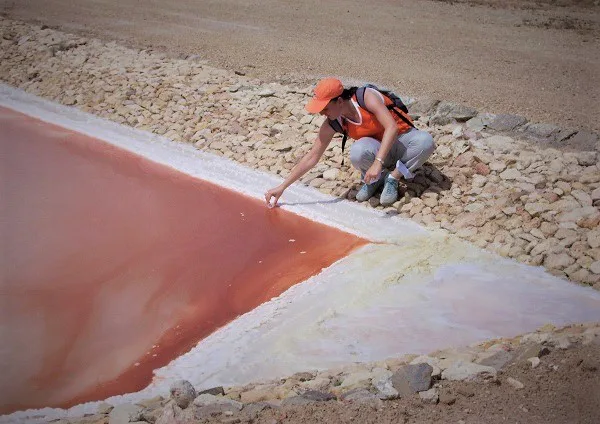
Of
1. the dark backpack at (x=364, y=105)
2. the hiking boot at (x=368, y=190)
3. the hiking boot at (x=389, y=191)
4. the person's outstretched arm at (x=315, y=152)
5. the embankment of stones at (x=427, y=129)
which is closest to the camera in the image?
the embankment of stones at (x=427, y=129)

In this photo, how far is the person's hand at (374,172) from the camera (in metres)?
4.95

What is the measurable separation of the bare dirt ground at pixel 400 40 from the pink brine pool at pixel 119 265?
272cm

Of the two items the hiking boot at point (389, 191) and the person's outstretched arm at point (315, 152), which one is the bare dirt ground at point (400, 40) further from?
the person's outstretched arm at point (315, 152)

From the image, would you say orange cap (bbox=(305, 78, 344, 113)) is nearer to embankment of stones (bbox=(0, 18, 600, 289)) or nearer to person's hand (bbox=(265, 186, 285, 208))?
person's hand (bbox=(265, 186, 285, 208))

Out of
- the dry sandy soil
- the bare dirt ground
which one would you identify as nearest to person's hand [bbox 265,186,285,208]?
the dry sandy soil

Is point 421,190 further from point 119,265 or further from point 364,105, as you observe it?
point 119,265

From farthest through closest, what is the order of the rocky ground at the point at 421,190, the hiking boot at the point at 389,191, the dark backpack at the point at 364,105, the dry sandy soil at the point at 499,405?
the hiking boot at the point at 389,191 → the dark backpack at the point at 364,105 → the rocky ground at the point at 421,190 → the dry sandy soil at the point at 499,405

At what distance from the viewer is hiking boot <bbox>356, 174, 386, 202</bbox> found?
5.52 meters

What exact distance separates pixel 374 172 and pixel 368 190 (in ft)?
1.89

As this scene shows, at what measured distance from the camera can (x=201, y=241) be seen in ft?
17.0

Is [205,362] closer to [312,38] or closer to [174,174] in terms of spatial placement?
[174,174]

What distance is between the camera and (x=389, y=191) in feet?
17.6

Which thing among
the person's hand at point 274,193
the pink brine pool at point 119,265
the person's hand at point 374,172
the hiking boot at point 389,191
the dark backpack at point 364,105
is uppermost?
the dark backpack at point 364,105

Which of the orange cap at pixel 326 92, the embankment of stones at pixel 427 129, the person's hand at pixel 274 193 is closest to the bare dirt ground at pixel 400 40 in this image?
the embankment of stones at pixel 427 129
